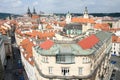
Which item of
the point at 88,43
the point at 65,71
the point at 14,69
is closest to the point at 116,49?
the point at 14,69

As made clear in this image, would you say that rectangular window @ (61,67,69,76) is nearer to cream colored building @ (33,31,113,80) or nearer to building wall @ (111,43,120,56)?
cream colored building @ (33,31,113,80)

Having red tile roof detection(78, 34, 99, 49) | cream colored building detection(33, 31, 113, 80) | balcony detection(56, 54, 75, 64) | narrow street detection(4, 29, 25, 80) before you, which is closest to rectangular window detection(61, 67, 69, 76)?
cream colored building detection(33, 31, 113, 80)

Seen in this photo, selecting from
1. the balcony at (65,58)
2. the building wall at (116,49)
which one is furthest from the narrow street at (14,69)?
the building wall at (116,49)

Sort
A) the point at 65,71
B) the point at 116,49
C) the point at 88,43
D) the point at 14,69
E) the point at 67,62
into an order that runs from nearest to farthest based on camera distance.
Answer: the point at 67,62 → the point at 65,71 → the point at 88,43 → the point at 14,69 → the point at 116,49

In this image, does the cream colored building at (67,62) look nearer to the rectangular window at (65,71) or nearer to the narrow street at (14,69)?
the rectangular window at (65,71)

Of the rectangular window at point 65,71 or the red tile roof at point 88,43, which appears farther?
the red tile roof at point 88,43

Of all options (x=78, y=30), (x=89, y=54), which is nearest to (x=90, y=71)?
(x=89, y=54)

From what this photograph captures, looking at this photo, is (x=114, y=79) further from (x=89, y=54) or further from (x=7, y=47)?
(x=7, y=47)

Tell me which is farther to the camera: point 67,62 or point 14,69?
point 14,69

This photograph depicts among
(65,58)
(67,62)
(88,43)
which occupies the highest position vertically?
(88,43)

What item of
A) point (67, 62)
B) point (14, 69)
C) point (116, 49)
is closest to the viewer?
point (67, 62)

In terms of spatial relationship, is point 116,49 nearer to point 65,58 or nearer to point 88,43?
point 88,43

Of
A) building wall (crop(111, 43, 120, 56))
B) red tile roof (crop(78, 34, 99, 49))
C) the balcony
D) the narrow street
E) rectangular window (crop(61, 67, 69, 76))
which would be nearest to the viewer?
the balcony
